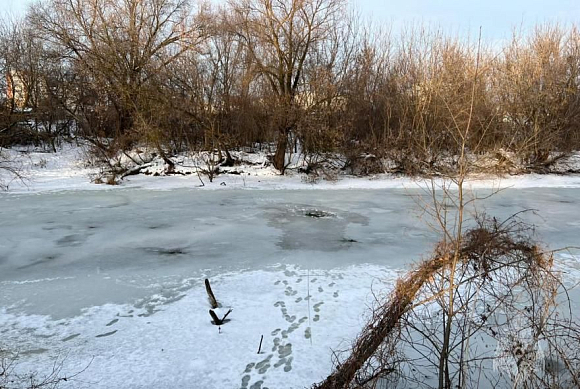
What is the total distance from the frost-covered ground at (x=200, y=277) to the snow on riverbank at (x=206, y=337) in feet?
0.04

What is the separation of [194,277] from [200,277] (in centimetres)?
8

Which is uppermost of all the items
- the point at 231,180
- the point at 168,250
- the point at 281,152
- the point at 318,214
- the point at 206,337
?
the point at 281,152

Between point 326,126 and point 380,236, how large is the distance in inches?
324

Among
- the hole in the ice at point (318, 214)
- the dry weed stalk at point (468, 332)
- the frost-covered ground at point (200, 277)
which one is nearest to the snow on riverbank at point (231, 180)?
the frost-covered ground at point (200, 277)

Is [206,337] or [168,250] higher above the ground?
[168,250]

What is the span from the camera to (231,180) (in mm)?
15305

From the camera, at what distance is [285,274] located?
5.52 metres

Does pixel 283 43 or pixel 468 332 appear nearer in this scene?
pixel 468 332

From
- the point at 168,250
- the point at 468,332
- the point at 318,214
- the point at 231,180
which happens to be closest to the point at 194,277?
the point at 168,250

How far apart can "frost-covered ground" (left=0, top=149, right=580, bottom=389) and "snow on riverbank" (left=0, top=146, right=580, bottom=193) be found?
2.38 m

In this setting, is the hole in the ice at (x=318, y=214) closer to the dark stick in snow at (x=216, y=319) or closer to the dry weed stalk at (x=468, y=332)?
the dark stick in snow at (x=216, y=319)

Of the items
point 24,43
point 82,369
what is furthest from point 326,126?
point 24,43

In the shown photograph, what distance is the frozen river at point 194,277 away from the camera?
3.55 meters

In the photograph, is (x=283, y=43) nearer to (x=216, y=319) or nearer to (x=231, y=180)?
(x=231, y=180)
